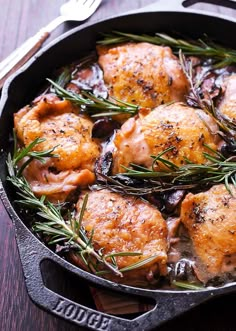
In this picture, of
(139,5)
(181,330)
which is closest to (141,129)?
(181,330)

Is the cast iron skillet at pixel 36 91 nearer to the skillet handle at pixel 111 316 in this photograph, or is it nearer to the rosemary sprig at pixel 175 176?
the skillet handle at pixel 111 316

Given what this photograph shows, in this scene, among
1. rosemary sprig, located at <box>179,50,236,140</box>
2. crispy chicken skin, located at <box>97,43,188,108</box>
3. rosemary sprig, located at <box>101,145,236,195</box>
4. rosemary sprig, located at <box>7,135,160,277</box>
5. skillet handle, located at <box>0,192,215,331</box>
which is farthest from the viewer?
crispy chicken skin, located at <box>97,43,188,108</box>

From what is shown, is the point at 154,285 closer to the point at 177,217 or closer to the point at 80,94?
the point at 177,217

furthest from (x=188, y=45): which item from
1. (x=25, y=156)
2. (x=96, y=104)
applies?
(x=25, y=156)

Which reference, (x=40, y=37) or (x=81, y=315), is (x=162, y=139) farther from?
(x=40, y=37)

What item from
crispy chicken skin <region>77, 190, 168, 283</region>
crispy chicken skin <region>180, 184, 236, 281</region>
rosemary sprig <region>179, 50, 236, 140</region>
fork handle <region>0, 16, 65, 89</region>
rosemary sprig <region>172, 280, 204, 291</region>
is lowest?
rosemary sprig <region>172, 280, 204, 291</region>

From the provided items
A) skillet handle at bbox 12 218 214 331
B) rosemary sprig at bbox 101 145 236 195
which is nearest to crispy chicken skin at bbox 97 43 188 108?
rosemary sprig at bbox 101 145 236 195

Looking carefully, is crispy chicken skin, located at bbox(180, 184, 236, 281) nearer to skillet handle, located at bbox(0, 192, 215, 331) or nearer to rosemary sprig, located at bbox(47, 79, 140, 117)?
skillet handle, located at bbox(0, 192, 215, 331)
